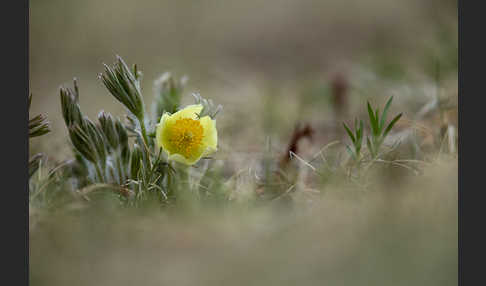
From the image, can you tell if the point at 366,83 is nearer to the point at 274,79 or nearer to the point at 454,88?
the point at 274,79

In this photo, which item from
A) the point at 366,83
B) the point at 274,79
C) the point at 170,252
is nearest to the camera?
the point at 170,252

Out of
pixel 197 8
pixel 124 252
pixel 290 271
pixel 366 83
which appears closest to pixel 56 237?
pixel 124 252

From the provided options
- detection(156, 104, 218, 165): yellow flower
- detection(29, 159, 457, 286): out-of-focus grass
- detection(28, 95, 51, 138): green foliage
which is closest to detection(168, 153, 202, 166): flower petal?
detection(156, 104, 218, 165): yellow flower

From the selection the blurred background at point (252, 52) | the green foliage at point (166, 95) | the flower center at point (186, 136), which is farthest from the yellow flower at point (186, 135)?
the blurred background at point (252, 52)

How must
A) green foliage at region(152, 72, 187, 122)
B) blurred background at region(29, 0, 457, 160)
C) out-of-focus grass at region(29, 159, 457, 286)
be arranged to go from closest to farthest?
1. out-of-focus grass at region(29, 159, 457, 286)
2. green foliage at region(152, 72, 187, 122)
3. blurred background at region(29, 0, 457, 160)

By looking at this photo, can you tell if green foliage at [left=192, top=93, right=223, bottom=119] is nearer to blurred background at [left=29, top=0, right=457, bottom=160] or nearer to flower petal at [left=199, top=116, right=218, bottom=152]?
flower petal at [left=199, top=116, right=218, bottom=152]

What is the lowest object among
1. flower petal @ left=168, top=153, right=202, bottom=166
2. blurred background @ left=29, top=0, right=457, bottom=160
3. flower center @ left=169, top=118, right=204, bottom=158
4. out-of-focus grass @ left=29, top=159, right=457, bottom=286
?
out-of-focus grass @ left=29, top=159, right=457, bottom=286

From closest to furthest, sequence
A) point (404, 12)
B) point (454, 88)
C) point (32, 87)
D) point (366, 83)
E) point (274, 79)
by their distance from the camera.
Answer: point (32, 87), point (454, 88), point (404, 12), point (366, 83), point (274, 79)

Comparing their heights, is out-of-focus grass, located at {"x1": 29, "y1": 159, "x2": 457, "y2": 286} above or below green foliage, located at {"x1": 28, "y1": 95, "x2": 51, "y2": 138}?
below
